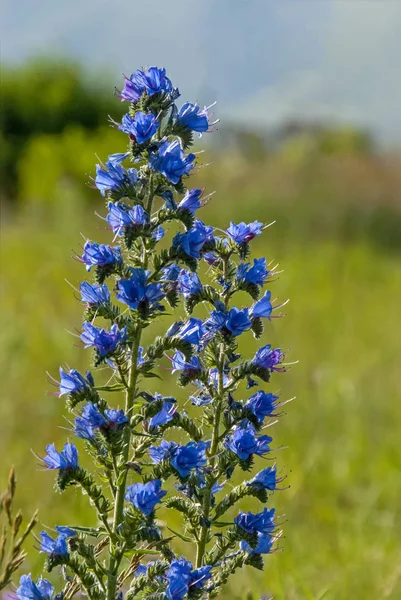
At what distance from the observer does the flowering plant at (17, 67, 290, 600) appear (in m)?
1.66

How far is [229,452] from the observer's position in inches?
69.0

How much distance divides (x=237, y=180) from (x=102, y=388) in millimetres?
18839

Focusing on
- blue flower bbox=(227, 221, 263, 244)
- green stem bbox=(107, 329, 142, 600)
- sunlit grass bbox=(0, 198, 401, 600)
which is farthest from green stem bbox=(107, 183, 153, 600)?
sunlit grass bbox=(0, 198, 401, 600)

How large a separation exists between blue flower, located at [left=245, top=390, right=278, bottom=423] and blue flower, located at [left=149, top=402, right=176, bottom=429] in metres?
0.16

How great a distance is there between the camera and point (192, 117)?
1.76 meters

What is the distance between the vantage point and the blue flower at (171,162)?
1.66 metres

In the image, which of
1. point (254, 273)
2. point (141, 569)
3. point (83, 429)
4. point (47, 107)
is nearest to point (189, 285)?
point (254, 273)

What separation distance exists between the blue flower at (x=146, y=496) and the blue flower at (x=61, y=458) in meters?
0.18

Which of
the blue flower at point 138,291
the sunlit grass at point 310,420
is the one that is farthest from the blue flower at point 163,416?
the sunlit grass at point 310,420

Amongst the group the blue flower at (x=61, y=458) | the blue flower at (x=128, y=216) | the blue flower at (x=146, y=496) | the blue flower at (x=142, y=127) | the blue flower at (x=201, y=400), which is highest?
the blue flower at (x=142, y=127)

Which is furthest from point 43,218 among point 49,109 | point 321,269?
point 49,109

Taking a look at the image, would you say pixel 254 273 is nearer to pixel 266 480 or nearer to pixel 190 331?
pixel 190 331

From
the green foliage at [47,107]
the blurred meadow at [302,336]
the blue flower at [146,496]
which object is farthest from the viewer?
the green foliage at [47,107]

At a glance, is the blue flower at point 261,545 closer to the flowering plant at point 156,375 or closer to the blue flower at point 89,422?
the flowering plant at point 156,375
